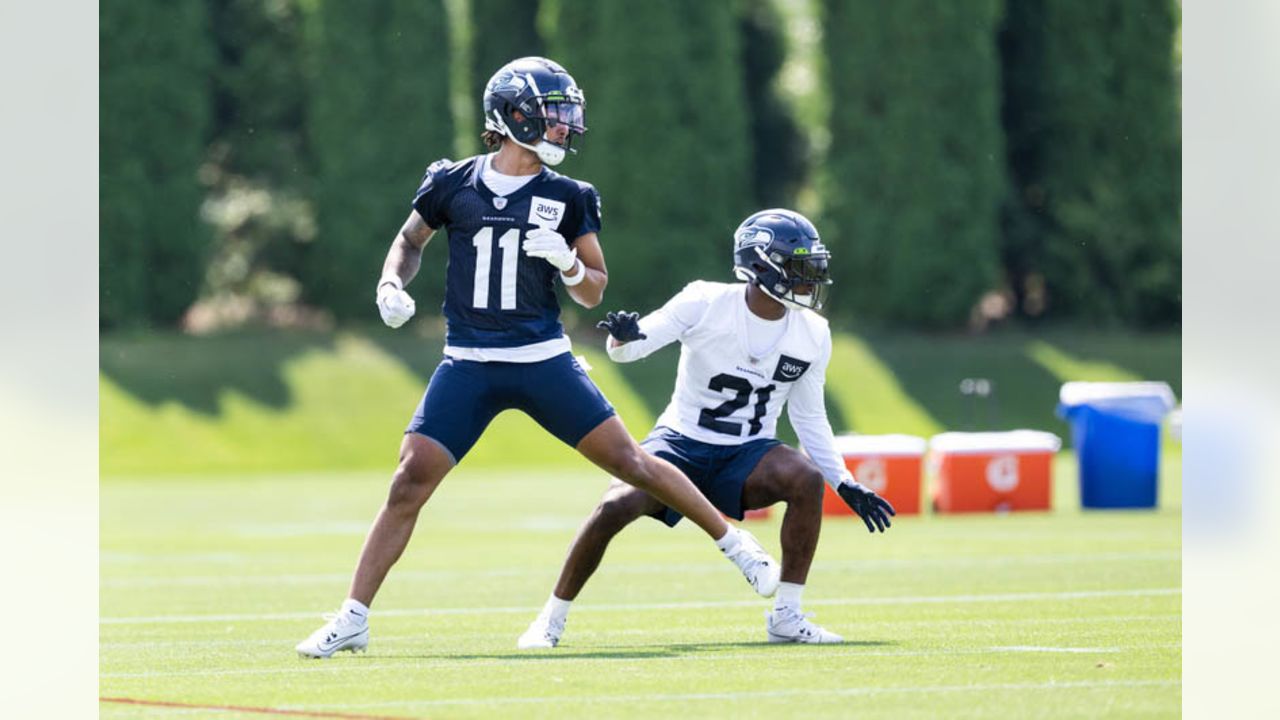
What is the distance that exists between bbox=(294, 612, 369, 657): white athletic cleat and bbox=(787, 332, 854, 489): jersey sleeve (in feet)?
6.90

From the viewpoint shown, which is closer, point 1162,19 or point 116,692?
point 116,692

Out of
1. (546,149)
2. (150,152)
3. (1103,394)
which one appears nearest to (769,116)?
(150,152)

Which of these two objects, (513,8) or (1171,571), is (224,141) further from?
(1171,571)

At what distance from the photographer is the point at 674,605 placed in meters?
11.1

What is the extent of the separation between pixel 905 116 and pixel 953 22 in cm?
167

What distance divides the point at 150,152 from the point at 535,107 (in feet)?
85.7

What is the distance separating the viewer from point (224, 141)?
39.2 meters

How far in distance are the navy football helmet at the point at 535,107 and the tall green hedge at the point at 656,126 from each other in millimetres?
26053

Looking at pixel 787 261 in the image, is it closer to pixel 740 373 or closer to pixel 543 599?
pixel 740 373

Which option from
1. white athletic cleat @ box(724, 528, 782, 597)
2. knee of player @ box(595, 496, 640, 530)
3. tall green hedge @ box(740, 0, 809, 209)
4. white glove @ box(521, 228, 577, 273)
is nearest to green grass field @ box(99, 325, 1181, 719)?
white athletic cleat @ box(724, 528, 782, 597)

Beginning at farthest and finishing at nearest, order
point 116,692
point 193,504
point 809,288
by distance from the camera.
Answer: point 193,504, point 809,288, point 116,692

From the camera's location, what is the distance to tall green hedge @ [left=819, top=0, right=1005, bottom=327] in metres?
35.6
